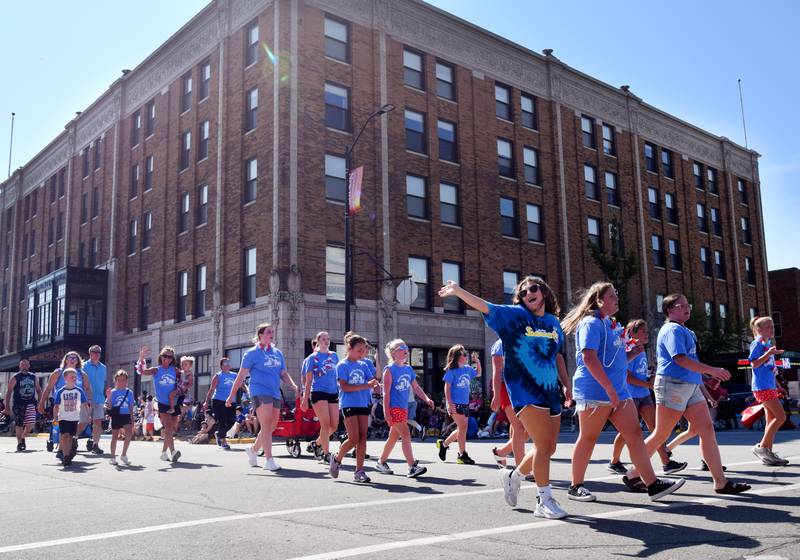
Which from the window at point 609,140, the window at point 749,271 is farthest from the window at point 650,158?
the window at point 749,271

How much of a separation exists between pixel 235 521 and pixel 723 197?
150 ft

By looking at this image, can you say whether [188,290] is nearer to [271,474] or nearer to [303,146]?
[303,146]

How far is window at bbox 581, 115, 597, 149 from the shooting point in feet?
125

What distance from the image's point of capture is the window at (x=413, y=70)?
31234mm

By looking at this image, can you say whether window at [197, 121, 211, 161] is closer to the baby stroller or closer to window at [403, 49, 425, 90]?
window at [403, 49, 425, 90]

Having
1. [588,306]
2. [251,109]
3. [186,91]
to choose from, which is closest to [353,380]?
[588,306]

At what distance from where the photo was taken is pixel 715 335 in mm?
37688

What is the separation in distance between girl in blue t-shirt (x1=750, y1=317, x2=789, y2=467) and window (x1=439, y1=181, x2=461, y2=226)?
69.2ft

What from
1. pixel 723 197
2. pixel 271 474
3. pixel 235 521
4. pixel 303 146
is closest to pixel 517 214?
pixel 303 146

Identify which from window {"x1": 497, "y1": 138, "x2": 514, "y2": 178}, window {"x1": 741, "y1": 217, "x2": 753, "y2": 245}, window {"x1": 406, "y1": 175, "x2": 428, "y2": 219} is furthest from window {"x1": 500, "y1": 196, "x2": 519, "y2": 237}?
window {"x1": 741, "y1": 217, "x2": 753, "y2": 245}

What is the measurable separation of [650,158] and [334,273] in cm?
2252

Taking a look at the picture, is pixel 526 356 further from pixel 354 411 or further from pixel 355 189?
pixel 355 189

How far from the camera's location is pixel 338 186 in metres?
28.1

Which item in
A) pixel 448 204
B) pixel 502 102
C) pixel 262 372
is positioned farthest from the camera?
pixel 502 102
